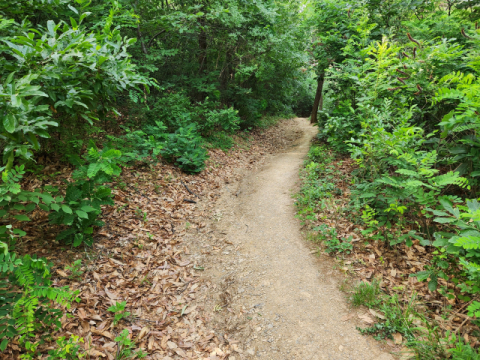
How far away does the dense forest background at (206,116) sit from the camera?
8.23ft

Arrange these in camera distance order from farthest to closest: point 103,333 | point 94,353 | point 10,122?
point 103,333 → point 94,353 → point 10,122

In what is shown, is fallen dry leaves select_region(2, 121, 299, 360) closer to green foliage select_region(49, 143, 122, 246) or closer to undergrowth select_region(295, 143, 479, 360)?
green foliage select_region(49, 143, 122, 246)

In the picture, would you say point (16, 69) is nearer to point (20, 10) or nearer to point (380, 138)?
point (20, 10)

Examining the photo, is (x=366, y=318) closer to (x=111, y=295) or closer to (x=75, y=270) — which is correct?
(x=111, y=295)

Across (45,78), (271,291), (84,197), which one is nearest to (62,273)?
(84,197)

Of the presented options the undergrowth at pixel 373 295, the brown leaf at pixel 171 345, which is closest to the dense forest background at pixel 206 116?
the undergrowth at pixel 373 295

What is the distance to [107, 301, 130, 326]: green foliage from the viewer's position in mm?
3227

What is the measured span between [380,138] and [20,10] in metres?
5.87

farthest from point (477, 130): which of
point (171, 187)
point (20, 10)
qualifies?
point (20, 10)

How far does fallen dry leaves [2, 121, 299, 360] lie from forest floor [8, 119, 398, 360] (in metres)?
0.01

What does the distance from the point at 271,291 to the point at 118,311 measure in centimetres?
228

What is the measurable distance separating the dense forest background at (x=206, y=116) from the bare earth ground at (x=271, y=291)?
1.18 meters

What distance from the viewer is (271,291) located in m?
4.01

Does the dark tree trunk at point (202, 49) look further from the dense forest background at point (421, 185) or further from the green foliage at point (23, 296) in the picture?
the green foliage at point (23, 296)
